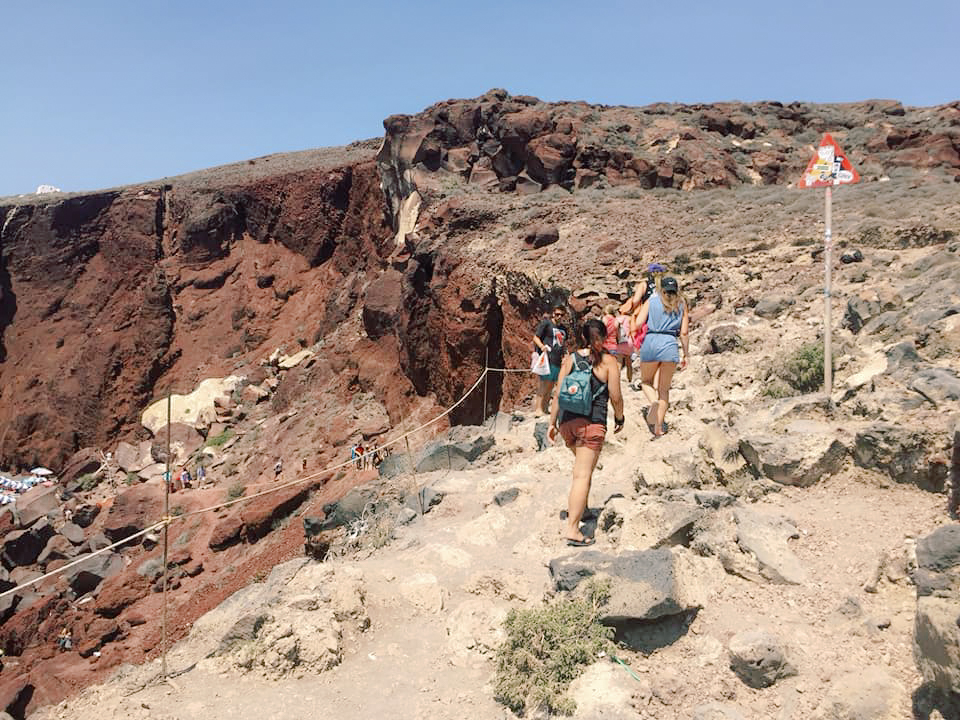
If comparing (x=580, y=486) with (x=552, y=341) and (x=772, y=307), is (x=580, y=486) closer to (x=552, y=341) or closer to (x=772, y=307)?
(x=552, y=341)

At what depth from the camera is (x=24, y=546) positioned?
20.1 meters

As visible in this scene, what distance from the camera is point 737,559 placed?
14.9 ft

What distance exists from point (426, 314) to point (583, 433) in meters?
13.0

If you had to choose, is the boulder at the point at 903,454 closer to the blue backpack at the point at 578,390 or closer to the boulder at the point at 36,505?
the blue backpack at the point at 578,390

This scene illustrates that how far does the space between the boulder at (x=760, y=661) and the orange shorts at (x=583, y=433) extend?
189 cm

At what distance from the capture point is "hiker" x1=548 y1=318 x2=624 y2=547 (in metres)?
5.45

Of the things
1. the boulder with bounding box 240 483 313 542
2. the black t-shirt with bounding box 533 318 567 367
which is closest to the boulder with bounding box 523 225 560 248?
the black t-shirt with bounding box 533 318 567 367

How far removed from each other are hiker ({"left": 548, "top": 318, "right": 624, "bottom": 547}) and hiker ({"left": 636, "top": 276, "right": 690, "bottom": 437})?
1.30 meters

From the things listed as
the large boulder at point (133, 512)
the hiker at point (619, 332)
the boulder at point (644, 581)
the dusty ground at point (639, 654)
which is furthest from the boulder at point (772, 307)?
the large boulder at point (133, 512)

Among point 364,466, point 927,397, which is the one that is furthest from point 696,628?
point 364,466

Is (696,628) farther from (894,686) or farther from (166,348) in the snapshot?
(166,348)

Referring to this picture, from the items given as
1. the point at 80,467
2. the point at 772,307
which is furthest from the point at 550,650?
the point at 80,467

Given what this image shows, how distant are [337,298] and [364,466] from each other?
37.6 feet

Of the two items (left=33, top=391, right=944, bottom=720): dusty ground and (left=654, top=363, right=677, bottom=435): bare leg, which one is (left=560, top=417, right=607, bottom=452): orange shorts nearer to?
(left=33, top=391, right=944, bottom=720): dusty ground
